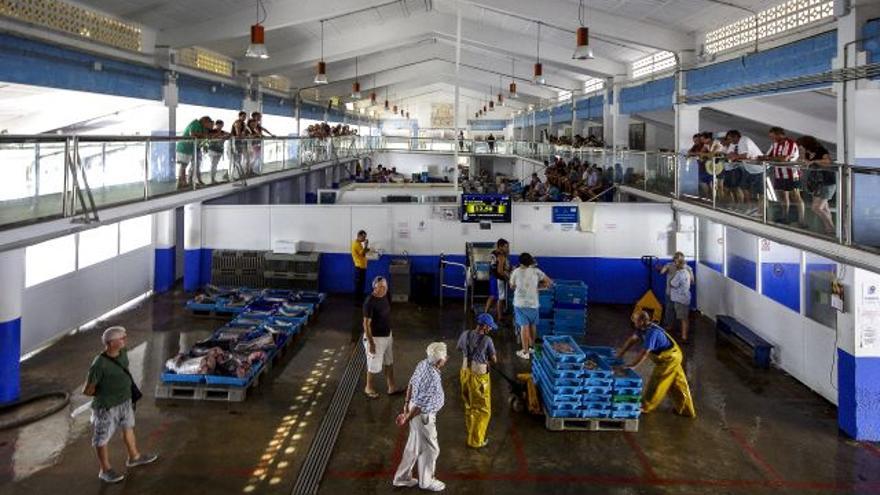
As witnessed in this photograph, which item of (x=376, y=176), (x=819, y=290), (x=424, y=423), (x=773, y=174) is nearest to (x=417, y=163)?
(x=376, y=176)

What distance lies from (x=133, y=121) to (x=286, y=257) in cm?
540

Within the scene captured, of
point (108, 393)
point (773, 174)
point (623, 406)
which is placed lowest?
point (623, 406)

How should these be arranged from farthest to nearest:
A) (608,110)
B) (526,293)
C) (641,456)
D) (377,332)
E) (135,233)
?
1. (608,110)
2. (135,233)
3. (526,293)
4. (377,332)
5. (641,456)

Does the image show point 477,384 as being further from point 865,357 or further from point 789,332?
point 789,332

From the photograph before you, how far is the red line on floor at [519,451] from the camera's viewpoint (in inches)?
270

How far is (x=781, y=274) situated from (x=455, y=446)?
7.01 meters

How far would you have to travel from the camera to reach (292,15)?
1639cm

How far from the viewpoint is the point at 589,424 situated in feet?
25.8

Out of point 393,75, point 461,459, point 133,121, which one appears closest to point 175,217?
point 133,121

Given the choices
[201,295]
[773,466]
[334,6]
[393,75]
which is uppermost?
[393,75]

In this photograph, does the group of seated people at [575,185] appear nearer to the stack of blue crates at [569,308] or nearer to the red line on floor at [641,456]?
the stack of blue crates at [569,308]

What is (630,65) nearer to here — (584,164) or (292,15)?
(584,164)

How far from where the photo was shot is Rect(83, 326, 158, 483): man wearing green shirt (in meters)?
6.24

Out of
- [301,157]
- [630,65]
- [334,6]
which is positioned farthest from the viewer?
[630,65]
